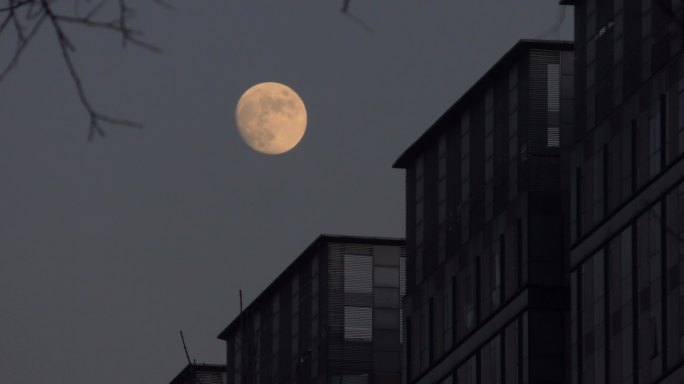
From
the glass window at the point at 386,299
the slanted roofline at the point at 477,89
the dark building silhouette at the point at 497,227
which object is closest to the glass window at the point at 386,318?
the glass window at the point at 386,299

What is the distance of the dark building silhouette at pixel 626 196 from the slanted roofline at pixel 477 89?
3.69 metres

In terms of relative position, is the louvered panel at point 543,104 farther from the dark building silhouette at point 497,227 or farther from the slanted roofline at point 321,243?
the slanted roofline at point 321,243

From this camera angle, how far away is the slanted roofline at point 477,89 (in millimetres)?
76375

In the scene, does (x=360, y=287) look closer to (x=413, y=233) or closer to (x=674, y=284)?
(x=413, y=233)

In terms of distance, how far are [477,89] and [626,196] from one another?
1619 cm

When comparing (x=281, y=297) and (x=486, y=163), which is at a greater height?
(x=486, y=163)

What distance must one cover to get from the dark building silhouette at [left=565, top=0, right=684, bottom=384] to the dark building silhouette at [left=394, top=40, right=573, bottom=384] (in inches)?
115

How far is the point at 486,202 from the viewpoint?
80875 millimetres

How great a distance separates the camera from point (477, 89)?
81500 millimetres

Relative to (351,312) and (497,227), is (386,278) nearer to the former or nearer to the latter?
(351,312)

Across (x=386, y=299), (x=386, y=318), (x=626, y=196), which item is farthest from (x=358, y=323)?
(x=626, y=196)

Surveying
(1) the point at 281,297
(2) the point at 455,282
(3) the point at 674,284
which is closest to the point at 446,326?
(2) the point at 455,282

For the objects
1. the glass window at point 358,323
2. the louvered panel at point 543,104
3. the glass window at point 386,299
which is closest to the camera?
the louvered panel at point 543,104

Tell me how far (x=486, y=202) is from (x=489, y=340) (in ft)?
21.2
